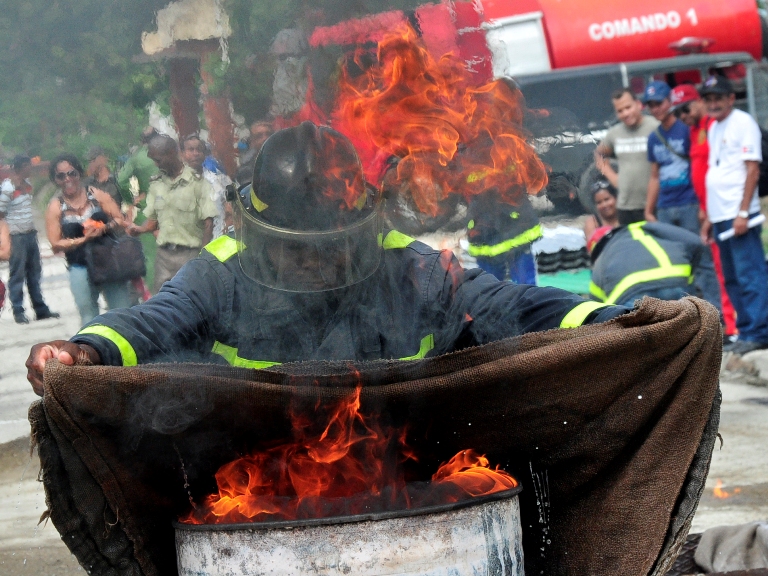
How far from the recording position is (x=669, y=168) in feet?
22.4

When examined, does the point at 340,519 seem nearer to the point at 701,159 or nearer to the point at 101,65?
the point at 101,65

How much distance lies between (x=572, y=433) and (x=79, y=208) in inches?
102

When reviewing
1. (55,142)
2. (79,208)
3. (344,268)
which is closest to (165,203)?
(79,208)

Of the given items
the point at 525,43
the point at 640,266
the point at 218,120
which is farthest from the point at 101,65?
the point at 525,43

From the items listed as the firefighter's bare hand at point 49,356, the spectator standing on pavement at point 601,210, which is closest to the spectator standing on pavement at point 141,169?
the firefighter's bare hand at point 49,356

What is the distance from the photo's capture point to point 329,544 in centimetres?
211

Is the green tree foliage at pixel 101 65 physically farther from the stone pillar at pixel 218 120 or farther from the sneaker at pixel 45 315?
the sneaker at pixel 45 315

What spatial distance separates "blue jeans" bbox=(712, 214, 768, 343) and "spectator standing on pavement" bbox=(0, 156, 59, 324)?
475 cm

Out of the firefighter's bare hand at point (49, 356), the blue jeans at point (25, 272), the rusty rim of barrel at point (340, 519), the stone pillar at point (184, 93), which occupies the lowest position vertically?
the rusty rim of barrel at point (340, 519)

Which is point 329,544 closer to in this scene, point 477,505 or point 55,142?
point 477,505

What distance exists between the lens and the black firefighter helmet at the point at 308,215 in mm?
2627

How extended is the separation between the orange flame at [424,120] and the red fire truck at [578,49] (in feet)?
0.22

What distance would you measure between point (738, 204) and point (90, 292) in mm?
4505

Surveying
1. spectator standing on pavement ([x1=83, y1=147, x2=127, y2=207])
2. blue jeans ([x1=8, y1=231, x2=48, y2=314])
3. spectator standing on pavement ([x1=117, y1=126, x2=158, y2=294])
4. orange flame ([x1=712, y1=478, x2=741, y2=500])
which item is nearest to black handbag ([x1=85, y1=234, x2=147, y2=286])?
spectator standing on pavement ([x1=117, y1=126, x2=158, y2=294])
